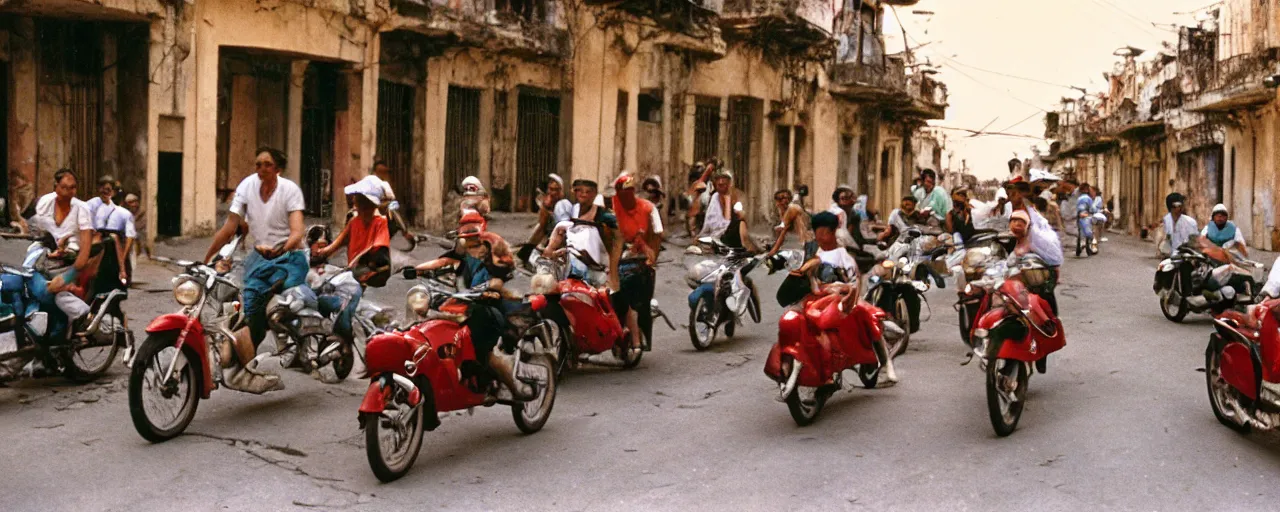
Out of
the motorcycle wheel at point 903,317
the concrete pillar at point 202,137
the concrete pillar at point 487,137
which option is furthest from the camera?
the concrete pillar at point 487,137

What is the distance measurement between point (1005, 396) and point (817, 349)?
112 centimetres

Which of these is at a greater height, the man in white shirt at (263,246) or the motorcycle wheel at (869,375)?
the man in white shirt at (263,246)

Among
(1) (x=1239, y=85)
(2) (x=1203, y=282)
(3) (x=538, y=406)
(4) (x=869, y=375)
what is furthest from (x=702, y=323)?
(1) (x=1239, y=85)

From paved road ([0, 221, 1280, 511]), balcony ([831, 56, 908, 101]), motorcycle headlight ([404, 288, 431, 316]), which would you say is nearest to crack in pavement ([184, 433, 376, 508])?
paved road ([0, 221, 1280, 511])

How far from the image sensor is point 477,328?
7.79m

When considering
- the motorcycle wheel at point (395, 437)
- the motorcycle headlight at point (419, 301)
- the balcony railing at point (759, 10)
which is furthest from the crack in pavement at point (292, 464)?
the balcony railing at point (759, 10)

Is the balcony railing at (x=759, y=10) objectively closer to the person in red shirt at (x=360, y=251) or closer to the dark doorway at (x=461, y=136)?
the dark doorway at (x=461, y=136)

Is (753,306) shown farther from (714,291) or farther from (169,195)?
(169,195)

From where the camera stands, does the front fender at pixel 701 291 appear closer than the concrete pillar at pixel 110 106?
Yes

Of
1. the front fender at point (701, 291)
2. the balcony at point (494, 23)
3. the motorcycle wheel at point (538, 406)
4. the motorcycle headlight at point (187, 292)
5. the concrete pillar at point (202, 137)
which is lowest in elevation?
the motorcycle wheel at point (538, 406)

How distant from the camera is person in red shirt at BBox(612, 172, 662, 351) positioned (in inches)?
421

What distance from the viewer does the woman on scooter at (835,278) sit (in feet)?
28.9

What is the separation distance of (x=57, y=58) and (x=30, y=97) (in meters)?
0.59

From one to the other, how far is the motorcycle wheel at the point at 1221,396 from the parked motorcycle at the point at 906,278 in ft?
8.83
